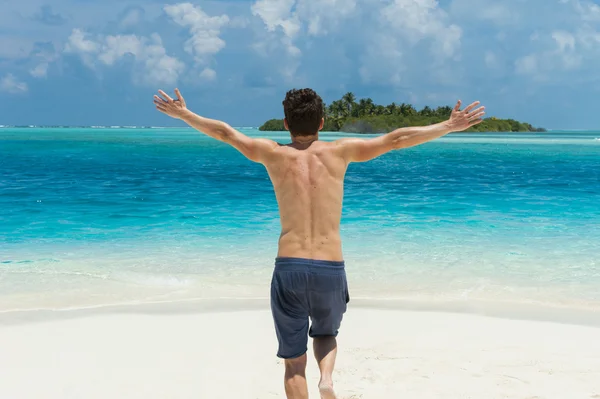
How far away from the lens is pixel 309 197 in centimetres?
358

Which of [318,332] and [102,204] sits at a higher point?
[318,332]

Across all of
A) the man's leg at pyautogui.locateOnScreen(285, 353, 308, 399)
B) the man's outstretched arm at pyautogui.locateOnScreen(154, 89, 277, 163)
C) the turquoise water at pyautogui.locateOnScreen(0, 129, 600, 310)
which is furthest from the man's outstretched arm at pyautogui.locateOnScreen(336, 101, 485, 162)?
the turquoise water at pyautogui.locateOnScreen(0, 129, 600, 310)

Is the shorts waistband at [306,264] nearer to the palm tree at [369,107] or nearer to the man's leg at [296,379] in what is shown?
the man's leg at [296,379]

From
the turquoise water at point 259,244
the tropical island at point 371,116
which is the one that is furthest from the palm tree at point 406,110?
the turquoise water at point 259,244

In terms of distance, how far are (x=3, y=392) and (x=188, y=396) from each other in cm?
149

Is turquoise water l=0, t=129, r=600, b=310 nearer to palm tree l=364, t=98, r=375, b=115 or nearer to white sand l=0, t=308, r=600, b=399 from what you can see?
white sand l=0, t=308, r=600, b=399

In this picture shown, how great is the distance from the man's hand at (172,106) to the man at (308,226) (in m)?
0.43

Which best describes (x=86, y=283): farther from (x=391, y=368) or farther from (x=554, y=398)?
(x=554, y=398)

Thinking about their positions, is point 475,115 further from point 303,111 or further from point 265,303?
point 265,303

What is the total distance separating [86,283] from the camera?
8.91 m

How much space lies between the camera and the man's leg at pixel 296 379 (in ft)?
11.8

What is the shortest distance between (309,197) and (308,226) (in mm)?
165

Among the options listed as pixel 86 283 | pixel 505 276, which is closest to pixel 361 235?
pixel 505 276

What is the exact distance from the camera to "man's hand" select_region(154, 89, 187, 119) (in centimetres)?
399
